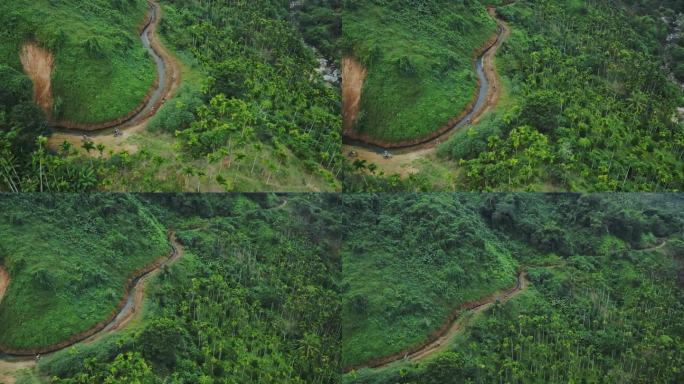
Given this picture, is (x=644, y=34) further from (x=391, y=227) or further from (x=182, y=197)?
(x=182, y=197)

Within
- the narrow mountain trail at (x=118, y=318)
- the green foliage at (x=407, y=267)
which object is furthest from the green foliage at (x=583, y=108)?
the narrow mountain trail at (x=118, y=318)

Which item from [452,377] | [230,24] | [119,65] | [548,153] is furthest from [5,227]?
[548,153]

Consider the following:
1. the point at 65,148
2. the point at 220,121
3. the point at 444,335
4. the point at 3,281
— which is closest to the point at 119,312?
the point at 3,281

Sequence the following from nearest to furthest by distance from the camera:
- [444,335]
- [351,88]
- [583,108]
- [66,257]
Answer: [66,257] < [444,335] < [351,88] < [583,108]

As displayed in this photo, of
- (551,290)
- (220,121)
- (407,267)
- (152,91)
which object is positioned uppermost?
(152,91)

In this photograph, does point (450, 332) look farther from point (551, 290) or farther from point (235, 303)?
point (235, 303)

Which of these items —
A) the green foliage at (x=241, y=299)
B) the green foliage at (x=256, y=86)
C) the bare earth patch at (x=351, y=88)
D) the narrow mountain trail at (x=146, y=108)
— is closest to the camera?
the green foliage at (x=241, y=299)

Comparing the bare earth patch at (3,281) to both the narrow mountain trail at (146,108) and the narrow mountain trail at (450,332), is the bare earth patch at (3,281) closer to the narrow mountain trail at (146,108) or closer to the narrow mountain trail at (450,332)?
the narrow mountain trail at (146,108)

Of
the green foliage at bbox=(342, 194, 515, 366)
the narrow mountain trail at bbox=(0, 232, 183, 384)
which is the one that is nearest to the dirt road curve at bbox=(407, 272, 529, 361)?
the green foliage at bbox=(342, 194, 515, 366)
